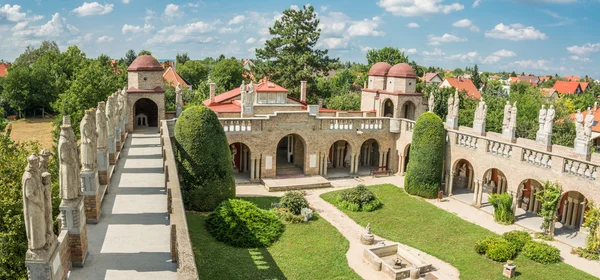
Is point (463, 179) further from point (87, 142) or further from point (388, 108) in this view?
point (87, 142)

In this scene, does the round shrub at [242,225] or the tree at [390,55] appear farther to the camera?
the tree at [390,55]

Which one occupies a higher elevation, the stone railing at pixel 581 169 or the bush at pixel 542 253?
the stone railing at pixel 581 169

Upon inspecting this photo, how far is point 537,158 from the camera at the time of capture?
80.0ft

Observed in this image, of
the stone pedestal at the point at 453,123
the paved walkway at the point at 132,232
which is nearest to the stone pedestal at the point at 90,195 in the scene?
the paved walkway at the point at 132,232

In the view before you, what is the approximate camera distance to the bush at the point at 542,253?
20.1 metres

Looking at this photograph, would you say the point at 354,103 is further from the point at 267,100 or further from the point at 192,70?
the point at 192,70

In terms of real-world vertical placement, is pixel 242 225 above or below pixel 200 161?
below

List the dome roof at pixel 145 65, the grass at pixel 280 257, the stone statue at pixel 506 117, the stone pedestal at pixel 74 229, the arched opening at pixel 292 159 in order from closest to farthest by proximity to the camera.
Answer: the stone pedestal at pixel 74 229, the grass at pixel 280 257, the stone statue at pixel 506 117, the dome roof at pixel 145 65, the arched opening at pixel 292 159

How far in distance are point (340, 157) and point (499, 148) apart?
1390 cm

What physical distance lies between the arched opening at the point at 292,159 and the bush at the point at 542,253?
17.1 metres

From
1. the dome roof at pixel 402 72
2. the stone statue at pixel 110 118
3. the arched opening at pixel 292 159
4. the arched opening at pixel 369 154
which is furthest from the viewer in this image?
the arched opening at pixel 369 154

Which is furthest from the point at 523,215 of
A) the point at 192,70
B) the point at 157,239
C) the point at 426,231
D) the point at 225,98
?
the point at 192,70

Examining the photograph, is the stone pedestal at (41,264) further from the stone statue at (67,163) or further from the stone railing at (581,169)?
the stone railing at (581,169)

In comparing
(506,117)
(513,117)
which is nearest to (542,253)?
(513,117)
